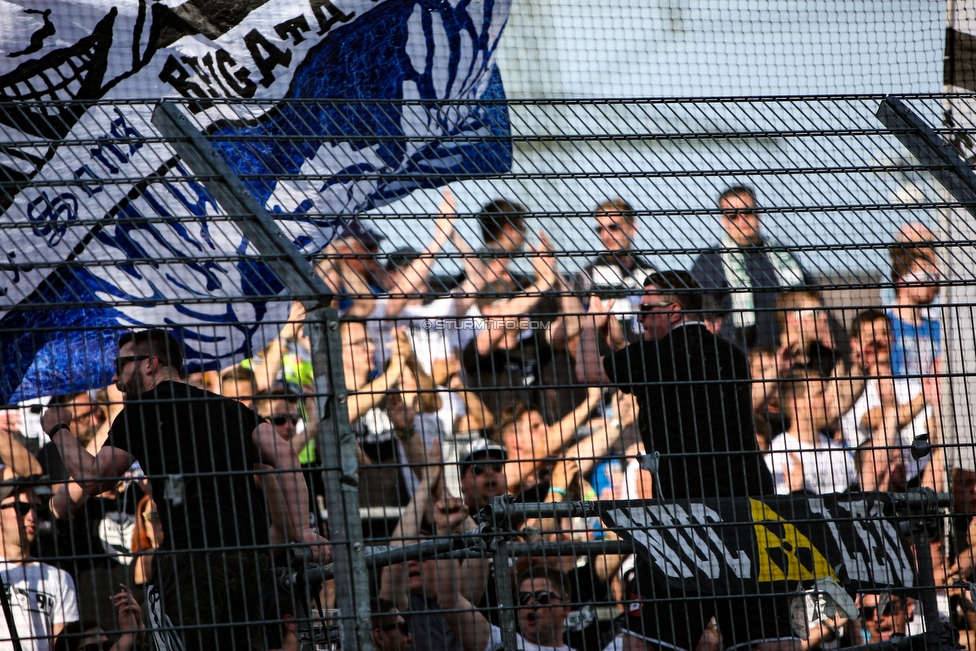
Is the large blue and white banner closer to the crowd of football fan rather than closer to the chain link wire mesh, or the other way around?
the chain link wire mesh

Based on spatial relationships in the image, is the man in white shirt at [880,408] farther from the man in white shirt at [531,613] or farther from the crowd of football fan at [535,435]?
the man in white shirt at [531,613]

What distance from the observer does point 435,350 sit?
535cm

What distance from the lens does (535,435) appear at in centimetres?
416

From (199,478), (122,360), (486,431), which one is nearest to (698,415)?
(486,431)

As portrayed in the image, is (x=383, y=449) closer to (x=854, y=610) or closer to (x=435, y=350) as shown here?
(x=435, y=350)

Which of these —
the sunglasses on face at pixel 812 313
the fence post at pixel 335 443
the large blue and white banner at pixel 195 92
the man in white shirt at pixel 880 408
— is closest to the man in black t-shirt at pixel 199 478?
the fence post at pixel 335 443

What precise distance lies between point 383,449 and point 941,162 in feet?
8.43

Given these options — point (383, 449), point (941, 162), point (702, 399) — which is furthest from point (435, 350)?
Result: point (941, 162)

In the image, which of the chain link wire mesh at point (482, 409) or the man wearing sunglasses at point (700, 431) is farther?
the man wearing sunglasses at point (700, 431)

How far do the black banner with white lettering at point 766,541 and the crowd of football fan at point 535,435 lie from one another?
0.24 feet

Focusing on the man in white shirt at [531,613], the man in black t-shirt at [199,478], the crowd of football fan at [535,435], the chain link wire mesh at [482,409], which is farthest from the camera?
the man in white shirt at [531,613]

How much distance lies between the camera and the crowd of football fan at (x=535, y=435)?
277 cm

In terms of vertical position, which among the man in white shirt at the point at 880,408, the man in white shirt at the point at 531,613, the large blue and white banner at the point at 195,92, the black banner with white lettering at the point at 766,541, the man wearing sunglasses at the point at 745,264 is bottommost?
the man in white shirt at the point at 531,613

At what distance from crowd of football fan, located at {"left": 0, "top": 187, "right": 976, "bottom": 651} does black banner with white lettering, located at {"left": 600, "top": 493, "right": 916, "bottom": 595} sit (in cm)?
7
